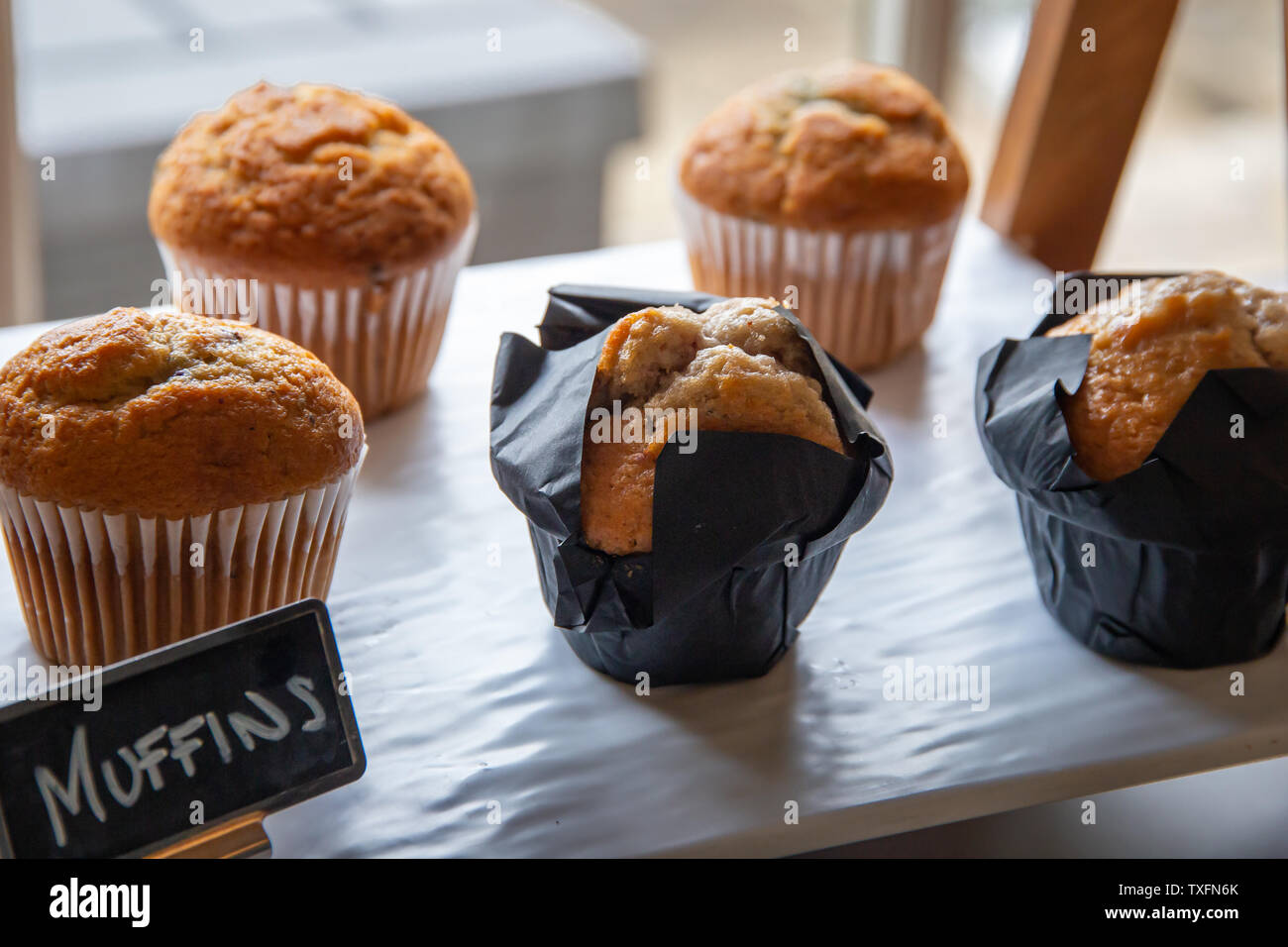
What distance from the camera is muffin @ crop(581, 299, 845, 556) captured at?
1233 millimetres

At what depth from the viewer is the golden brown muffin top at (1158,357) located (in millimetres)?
1319

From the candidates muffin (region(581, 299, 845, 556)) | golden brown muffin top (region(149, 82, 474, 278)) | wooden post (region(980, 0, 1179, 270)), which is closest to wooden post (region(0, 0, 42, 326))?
golden brown muffin top (region(149, 82, 474, 278))

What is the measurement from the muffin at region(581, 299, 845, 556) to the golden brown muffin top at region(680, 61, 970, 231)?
573 mm

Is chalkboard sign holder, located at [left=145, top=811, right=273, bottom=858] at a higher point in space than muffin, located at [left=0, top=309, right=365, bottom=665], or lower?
lower

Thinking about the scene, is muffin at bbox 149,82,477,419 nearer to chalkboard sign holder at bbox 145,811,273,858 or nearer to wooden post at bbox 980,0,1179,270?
chalkboard sign holder at bbox 145,811,273,858

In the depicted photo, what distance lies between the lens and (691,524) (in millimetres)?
1201

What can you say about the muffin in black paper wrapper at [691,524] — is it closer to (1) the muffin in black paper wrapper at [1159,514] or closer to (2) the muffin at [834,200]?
(1) the muffin in black paper wrapper at [1159,514]

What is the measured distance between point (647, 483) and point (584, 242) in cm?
266

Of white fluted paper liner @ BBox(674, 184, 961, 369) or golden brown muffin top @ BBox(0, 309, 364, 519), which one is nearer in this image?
golden brown muffin top @ BBox(0, 309, 364, 519)

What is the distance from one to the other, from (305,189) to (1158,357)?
1070 millimetres

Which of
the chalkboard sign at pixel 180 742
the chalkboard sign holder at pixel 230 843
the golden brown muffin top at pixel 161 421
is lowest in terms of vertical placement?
the chalkboard sign holder at pixel 230 843

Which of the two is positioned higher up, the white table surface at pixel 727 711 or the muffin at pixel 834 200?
the muffin at pixel 834 200

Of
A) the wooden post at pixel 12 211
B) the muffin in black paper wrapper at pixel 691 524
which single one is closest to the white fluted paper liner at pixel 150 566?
the muffin in black paper wrapper at pixel 691 524

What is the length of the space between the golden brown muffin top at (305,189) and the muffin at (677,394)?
51 cm
